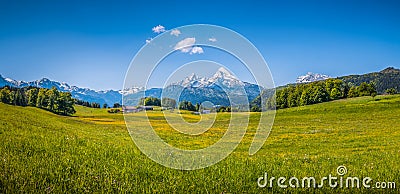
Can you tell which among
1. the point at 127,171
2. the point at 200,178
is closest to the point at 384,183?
the point at 200,178

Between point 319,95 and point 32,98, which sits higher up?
point 319,95

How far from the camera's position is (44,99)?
4951 inches

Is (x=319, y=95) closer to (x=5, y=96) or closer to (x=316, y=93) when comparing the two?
(x=316, y=93)

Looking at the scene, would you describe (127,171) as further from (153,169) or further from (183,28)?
(183,28)

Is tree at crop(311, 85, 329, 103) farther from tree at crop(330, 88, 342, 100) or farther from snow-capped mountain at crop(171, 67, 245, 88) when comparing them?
snow-capped mountain at crop(171, 67, 245, 88)

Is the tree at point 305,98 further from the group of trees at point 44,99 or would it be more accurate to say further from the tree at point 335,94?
the group of trees at point 44,99

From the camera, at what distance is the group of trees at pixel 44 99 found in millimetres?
124250

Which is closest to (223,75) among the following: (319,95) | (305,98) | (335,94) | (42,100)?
(305,98)

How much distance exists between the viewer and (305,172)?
9.46 meters
